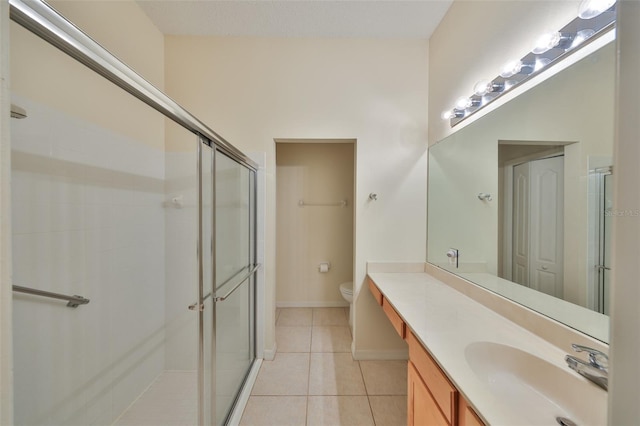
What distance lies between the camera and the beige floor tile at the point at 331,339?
2180 millimetres

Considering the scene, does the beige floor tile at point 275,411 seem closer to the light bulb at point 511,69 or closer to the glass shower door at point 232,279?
the glass shower door at point 232,279

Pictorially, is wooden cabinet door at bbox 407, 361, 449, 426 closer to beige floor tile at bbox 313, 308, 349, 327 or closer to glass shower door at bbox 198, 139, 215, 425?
glass shower door at bbox 198, 139, 215, 425

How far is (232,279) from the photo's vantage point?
160 centimetres

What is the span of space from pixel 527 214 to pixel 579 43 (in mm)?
687

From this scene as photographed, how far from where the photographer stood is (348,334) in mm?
2439

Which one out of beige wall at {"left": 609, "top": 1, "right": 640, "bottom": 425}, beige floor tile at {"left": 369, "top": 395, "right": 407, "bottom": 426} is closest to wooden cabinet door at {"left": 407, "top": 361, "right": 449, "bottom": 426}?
beige floor tile at {"left": 369, "top": 395, "right": 407, "bottom": 426}

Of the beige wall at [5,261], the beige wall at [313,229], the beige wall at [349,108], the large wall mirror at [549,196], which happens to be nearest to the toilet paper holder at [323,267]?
the beige wall at [313,229]

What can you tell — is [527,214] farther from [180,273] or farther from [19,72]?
[19,72]

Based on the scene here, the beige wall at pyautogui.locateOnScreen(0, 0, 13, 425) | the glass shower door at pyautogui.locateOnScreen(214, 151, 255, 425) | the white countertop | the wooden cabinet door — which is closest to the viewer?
the beige wall at pyautogui.locateOnScreen(0, 0, 13, 425)

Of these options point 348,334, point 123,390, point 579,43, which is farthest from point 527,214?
point 123,390

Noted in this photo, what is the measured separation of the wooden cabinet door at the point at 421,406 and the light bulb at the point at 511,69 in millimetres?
1481

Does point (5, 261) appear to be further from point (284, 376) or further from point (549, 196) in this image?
point (284, 376)

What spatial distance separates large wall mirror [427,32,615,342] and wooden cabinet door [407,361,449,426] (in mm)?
591

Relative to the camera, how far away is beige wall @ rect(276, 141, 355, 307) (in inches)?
122
